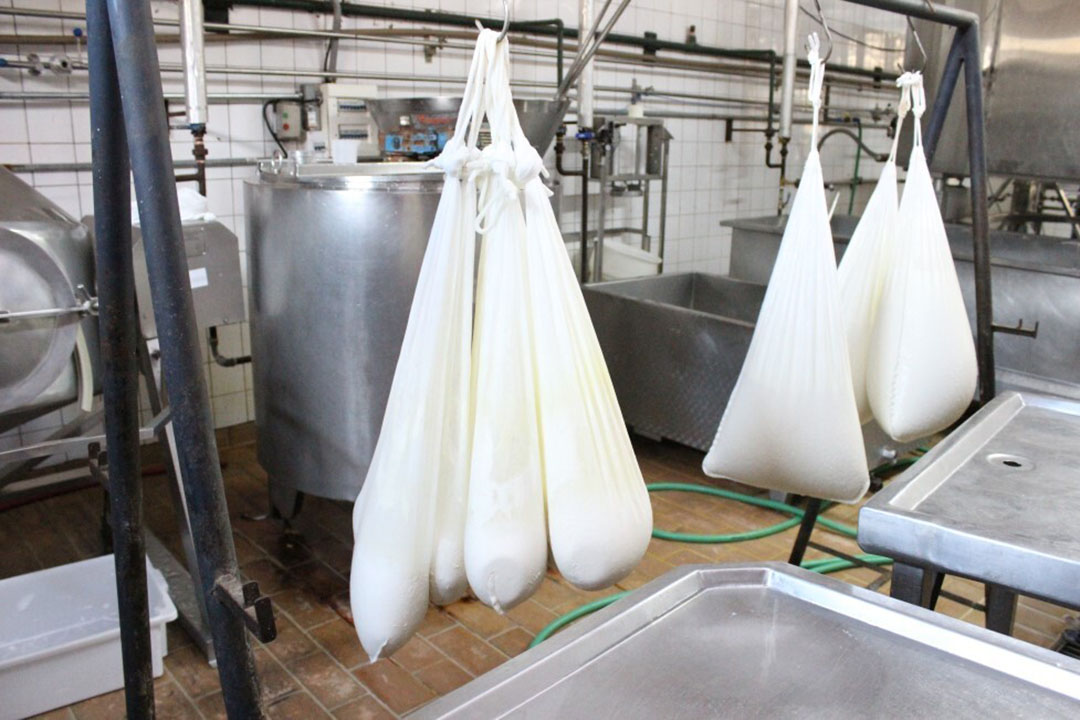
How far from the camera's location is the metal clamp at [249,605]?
77cm

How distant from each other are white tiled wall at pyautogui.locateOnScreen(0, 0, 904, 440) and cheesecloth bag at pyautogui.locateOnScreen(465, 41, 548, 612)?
0.19 meters

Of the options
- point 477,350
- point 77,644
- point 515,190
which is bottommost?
point 77,644

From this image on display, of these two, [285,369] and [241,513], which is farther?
[241,513]

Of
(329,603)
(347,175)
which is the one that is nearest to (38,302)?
(347,175)

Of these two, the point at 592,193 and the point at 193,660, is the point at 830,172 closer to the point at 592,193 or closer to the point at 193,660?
the point at 592,193

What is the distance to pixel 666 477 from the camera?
3.10m

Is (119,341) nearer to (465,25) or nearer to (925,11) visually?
(925,11)

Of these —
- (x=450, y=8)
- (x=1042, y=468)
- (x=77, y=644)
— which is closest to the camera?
(x=1042, y=468)

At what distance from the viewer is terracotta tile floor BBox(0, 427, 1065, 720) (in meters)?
1.86

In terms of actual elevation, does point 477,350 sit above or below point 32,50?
below

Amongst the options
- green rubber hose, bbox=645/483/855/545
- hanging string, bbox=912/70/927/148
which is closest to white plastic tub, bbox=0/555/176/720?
green rubber hose, bbox=645/483/855/545

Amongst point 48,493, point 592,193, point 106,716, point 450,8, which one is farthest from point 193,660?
point 592,193

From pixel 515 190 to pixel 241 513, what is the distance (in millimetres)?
2168

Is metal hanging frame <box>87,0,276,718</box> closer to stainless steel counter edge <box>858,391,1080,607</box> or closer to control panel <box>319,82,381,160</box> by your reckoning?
stainless steel counter edge <box>858,391,1080,607</box>
